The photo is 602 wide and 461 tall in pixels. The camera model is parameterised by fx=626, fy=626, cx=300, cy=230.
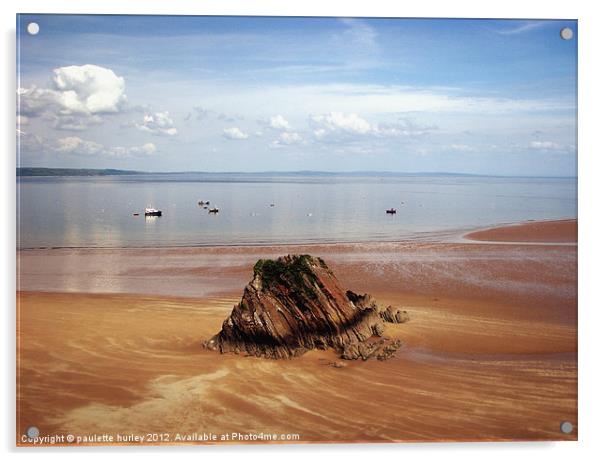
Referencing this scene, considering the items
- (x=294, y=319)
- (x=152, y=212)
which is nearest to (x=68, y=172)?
(x=152, y=212)

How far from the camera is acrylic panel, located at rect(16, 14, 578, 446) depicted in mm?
4445

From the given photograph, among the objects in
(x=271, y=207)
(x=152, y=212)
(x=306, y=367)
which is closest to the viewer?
(x=306, y=367)

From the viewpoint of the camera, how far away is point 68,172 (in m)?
4.90

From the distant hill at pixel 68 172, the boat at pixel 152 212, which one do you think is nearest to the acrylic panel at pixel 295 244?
the distant hill at pixel 68 172

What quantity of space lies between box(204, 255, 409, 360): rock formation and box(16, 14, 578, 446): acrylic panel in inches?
0.6

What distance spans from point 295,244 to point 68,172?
6.70 feet

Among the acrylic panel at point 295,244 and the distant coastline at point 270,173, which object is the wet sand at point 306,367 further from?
the distant coastline at point 270,173

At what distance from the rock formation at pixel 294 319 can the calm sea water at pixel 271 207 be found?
1048 mm

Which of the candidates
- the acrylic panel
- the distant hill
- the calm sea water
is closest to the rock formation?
the acrylic panel

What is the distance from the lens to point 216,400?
4.39 metres

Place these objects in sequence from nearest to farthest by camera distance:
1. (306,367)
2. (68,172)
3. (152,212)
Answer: (306,367) < (68,172) < (152,212)

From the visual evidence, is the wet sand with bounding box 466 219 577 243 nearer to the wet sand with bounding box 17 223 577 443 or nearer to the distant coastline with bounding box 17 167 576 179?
the wet sand with bounding box 17 223 577 443

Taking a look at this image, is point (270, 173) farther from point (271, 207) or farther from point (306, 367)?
point (306, 367)

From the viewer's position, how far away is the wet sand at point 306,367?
4387 mm
